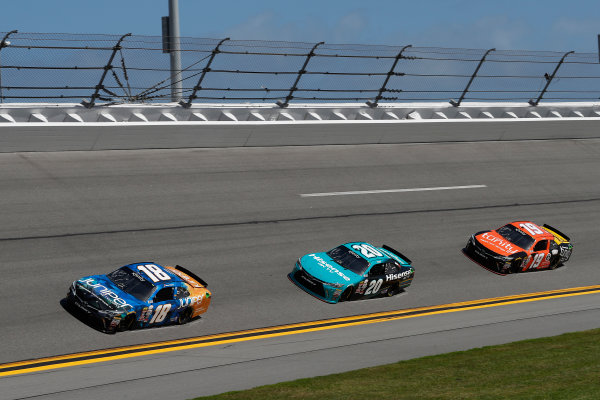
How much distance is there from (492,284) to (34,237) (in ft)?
35.9

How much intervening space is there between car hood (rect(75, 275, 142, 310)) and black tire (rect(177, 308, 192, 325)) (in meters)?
1.00

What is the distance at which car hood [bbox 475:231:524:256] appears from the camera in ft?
68.4

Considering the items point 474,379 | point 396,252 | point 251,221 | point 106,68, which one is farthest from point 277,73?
point 474,379

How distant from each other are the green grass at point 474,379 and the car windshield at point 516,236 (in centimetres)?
587

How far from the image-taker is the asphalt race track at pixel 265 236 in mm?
14789

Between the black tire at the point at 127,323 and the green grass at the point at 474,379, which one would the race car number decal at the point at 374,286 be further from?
the black tire at the point at 127,323

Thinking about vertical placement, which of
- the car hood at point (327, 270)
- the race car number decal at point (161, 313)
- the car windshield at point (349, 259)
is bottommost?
the race car number decal at point (161, 313)

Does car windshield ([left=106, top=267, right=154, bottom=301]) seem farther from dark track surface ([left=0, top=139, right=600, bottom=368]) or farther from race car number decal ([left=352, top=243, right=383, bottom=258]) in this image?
race car number decal ([left=352, top=243, right=383, bottom=258])

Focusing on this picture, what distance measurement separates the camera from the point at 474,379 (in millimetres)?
13039

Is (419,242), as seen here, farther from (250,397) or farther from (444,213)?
(250,397)

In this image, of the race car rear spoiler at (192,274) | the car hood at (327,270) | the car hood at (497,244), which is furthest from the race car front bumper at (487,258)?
the race car rear spoiler at (192,274)

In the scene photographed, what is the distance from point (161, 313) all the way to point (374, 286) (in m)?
5.10

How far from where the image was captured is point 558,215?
84.3 ft

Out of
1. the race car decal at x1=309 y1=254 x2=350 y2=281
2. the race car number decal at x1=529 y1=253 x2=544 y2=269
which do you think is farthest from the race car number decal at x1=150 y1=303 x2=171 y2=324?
the race car number decal at x1=529 y1=253 x2=544 y2=269
